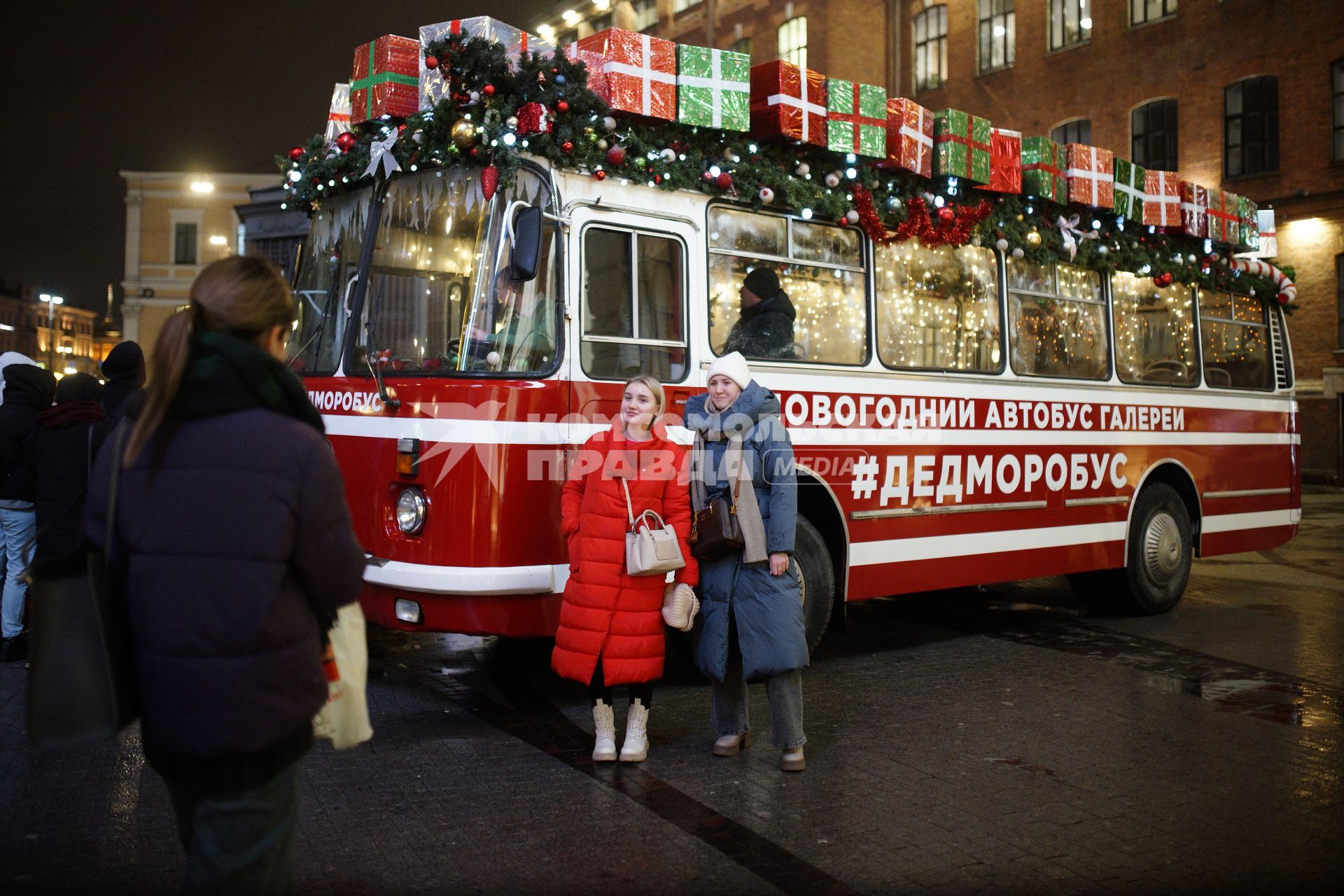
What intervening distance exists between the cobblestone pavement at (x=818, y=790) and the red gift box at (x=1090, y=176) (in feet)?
12.0

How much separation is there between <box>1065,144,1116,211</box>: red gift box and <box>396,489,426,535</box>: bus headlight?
5.96 metres

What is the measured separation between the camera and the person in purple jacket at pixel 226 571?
2455mm

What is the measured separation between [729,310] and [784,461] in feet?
5.81

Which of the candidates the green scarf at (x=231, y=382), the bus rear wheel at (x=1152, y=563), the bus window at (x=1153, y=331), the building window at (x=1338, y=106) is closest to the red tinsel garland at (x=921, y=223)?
the bus window at (x=1153, y=331)

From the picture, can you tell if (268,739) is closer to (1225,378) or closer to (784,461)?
(784,461)

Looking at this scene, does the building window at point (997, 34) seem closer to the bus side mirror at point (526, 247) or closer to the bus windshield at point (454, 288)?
the bus windshield at point (454, 288)

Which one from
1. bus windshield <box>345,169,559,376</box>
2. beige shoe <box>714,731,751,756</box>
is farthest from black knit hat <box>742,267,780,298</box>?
beige shoe <box>714,731,751,756</box>

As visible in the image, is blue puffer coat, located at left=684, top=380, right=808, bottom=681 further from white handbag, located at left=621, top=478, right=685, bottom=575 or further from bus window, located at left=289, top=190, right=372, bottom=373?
bus window, located at left=289, top=190, right=372, bottom=373

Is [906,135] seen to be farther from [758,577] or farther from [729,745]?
[729,745]

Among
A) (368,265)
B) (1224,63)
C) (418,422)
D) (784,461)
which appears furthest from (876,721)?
(1224,63)

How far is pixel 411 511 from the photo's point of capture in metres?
6.05

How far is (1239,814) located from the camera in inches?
193

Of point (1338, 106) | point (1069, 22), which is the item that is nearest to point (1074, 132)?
point (1069, 22)

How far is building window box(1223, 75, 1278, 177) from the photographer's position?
96.8ft
